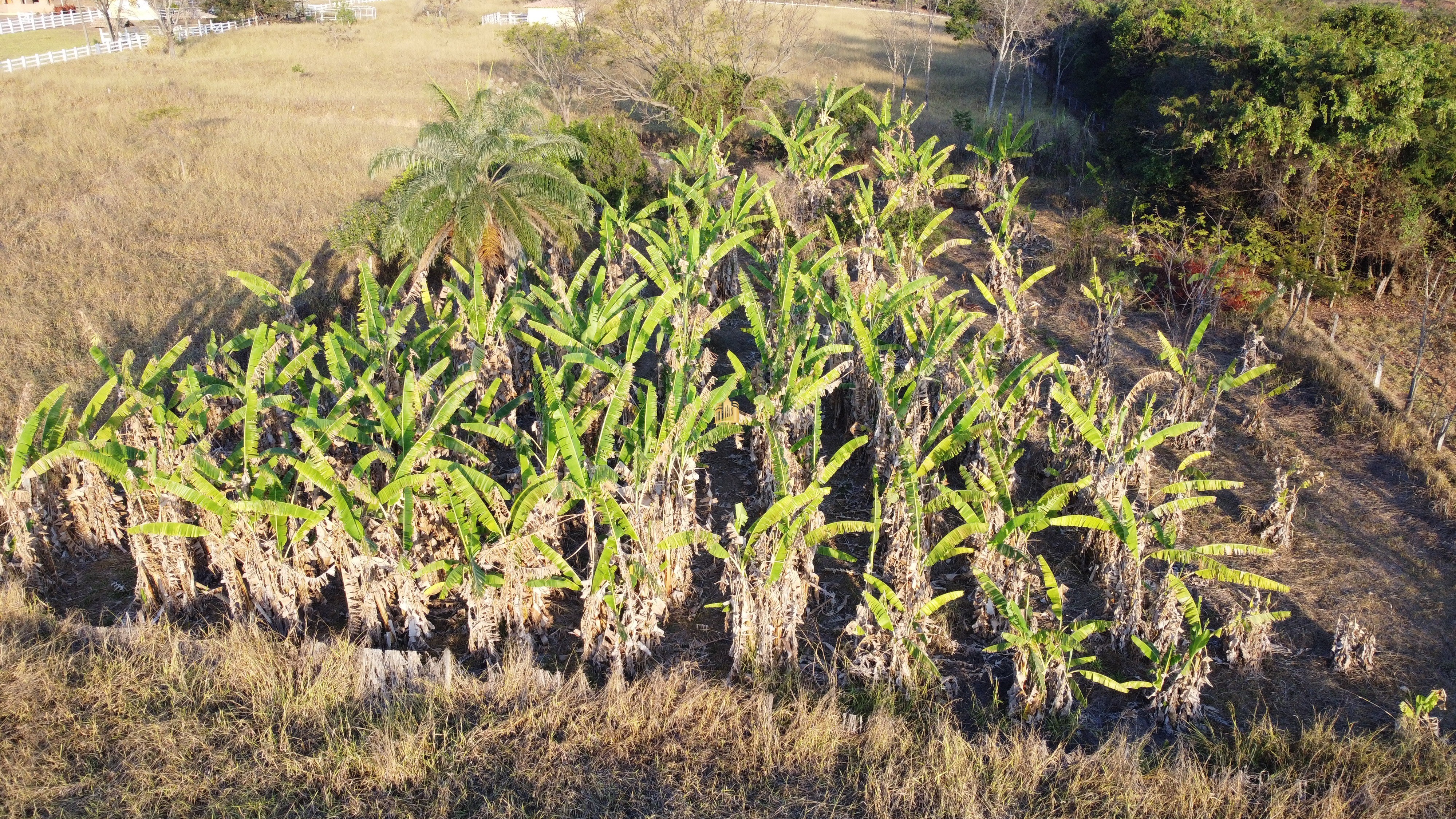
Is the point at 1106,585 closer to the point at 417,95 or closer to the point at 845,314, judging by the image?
the point at 845,314

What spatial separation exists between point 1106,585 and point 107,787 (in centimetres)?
605

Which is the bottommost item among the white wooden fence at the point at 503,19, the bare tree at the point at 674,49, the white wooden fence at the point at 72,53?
the bare tree at the point at 674,49

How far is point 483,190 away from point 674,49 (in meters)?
9.51

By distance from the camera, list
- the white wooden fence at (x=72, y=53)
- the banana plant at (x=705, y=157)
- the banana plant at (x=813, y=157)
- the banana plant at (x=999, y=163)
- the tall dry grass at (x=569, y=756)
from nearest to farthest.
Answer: the tall dry grass at (x=569, y=756) < the banana plant at (x=705, y=157) < the banana plant at (x=813, y=157) < the banana plant at (x=999, y=163) < the white wooden fence at (x=72, y=53)

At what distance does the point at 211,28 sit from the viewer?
34219 mm

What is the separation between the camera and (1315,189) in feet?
35.5

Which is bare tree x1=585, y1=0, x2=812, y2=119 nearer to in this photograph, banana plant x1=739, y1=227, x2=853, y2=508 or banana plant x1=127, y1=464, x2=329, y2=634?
banana plant x1=739, y1=227, x2=853, y2=508

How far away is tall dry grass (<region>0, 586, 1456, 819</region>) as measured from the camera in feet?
13.9

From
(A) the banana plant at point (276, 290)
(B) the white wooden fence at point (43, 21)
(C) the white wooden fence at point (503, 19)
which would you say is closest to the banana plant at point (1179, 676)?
(A) the banana plant at point (276, 290)

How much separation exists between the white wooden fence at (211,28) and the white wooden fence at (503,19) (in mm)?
9056

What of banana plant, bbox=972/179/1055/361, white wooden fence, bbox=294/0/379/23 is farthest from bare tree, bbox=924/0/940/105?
white wooden fence, bbox=294/0/379/23

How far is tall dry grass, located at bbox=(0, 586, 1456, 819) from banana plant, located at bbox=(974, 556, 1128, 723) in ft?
0.70

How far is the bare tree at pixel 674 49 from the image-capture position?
1786cm

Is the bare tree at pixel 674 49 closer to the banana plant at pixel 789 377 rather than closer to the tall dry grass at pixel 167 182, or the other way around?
the tall dry grass at pixel 167 182
